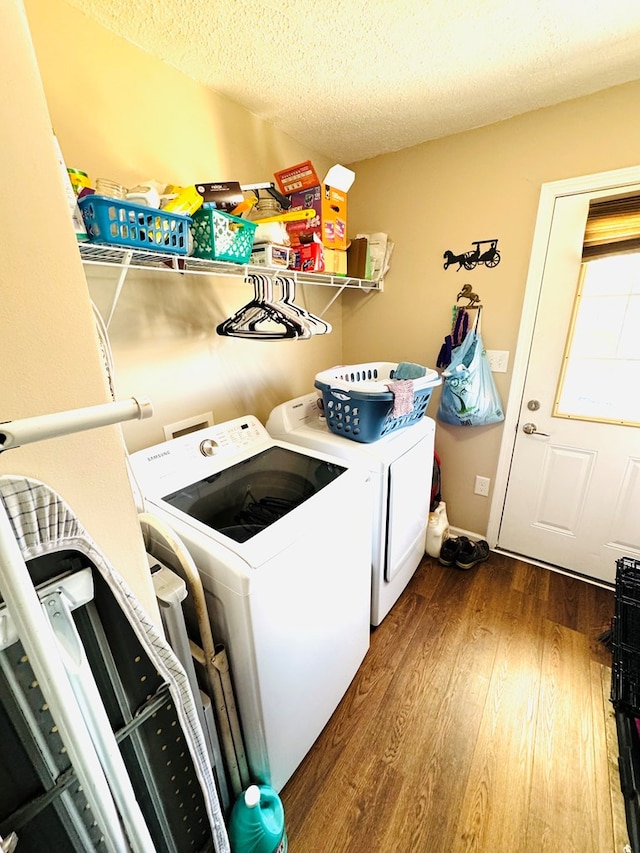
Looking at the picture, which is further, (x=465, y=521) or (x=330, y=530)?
(x=465, y=521)

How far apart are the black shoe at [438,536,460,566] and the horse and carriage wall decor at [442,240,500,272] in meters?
1.66

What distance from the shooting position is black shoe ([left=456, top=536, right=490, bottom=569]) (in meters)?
2.18

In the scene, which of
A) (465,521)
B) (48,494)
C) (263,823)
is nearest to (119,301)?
(48,494)

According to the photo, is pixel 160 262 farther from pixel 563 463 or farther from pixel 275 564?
pixel 563 463

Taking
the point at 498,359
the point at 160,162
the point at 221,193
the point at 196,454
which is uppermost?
the point at 160,162

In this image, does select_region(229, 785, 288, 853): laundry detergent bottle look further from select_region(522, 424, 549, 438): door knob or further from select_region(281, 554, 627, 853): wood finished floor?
select_region(522, 424, 549, 438): door knob

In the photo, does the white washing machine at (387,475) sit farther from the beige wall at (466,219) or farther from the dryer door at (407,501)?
the beige wall at (466,219)

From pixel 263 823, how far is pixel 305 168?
90.5 inches

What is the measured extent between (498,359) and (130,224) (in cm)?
188

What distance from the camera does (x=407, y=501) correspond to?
1720 mm

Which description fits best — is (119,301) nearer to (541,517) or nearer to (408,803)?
(408,803)

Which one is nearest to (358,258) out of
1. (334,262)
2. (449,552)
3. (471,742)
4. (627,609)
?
(334,262)

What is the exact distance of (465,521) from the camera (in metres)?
2.38

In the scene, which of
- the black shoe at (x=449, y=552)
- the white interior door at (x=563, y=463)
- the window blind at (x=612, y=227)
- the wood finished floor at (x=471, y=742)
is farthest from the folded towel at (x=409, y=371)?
the wood finished floor at (x=471, y=742)
